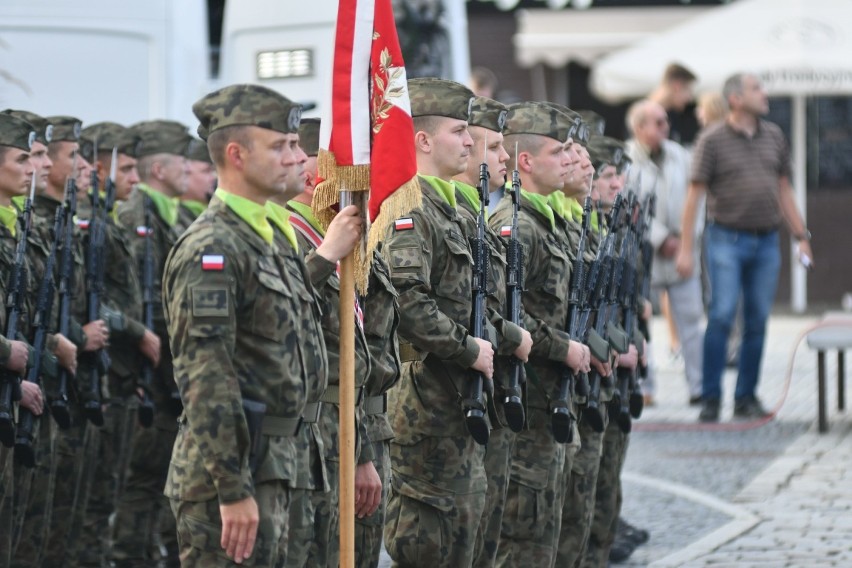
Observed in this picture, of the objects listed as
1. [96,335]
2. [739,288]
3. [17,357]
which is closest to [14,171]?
[17,357]

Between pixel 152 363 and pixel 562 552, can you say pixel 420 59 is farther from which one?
pixel 562 552

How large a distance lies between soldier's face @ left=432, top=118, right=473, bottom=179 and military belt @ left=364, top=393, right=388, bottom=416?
36.7 inches

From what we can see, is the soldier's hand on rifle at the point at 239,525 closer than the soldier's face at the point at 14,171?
Yes

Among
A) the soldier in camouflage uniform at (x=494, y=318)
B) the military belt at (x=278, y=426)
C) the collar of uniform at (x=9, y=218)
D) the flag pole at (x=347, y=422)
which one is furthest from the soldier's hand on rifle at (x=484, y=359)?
the collar of uniform at (x=9, y=218)

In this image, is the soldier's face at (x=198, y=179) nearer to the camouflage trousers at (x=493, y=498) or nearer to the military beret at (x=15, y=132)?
the military beret at (x=15, y=132)

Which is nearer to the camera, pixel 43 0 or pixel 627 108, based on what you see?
pixel 43 0

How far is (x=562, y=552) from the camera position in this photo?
7184mm

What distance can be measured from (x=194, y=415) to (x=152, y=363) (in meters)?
3.39

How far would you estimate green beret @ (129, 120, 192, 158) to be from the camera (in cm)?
870

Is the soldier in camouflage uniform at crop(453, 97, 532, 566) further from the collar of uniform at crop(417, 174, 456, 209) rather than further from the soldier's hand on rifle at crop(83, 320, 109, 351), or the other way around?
the soldier's hand on rifle at crop(83, 320, 109, 351)

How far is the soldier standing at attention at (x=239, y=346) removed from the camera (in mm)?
4727

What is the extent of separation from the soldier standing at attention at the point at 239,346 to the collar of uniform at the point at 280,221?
6 cm

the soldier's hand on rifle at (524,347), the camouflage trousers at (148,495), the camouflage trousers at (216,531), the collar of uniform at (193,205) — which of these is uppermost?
the collar of uniform at (193,205)

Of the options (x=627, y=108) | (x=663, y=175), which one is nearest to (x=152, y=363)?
(x=663, y=175)
